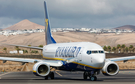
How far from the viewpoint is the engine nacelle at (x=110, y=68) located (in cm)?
3138

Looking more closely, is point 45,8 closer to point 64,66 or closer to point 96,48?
point 64,66

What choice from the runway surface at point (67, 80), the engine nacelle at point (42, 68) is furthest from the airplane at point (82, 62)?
the runway surface at point (67, 80)

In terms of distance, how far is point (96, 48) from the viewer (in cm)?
3025

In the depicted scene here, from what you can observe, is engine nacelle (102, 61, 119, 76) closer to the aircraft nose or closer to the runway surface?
the runway surface

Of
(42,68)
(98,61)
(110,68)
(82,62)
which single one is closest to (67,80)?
(42,68)

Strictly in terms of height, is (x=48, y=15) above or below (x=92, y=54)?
above

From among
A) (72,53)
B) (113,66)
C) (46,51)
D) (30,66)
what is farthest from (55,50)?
(30,66)

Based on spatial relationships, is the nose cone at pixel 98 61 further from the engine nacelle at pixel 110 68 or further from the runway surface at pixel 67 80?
the engine nacelle at pixel 110 68

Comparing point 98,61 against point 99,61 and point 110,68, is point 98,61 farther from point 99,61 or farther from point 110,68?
point 110,68

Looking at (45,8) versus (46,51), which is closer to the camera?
(46,51)

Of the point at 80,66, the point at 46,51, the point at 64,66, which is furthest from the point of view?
the point at 46,51

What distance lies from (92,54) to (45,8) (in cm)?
2383

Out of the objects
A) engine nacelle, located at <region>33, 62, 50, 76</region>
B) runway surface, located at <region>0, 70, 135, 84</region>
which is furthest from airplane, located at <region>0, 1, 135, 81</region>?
runway surface, located at <region>0, 70, 135, 84</region>

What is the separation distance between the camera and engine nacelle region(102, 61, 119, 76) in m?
31.4
